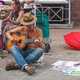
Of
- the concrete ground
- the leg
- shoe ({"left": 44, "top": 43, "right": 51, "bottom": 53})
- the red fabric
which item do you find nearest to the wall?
the concrete ground

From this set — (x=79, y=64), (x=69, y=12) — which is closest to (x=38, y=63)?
(x=79, y=64)

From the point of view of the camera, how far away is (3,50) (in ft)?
32.1

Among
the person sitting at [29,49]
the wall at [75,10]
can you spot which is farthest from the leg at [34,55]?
the wall at [75,10]

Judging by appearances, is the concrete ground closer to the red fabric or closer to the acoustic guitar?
the red fabric

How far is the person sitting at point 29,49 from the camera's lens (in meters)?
8.00

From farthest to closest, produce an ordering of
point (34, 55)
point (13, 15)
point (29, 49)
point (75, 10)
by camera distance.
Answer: point (75, 10), point (13, 15), point (29, 49), point (34, 55)

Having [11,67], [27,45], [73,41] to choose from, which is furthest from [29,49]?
[73,41]

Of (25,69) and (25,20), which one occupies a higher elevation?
(25,20)

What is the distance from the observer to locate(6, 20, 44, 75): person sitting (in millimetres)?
8000

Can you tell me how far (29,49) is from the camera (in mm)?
8203

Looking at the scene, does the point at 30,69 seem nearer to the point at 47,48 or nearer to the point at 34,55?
the point at 34,55

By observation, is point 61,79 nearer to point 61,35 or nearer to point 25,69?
point 25,69

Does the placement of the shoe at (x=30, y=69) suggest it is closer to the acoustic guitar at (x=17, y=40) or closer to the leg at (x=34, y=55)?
the leg at (x=34, y=55)

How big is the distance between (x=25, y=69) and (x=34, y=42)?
60 centimetres
